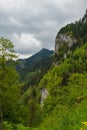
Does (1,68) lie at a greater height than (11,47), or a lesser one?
lesser

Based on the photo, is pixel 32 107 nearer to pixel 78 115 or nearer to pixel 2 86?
pixel 2 86

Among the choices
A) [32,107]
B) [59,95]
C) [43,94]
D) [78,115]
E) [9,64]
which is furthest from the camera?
[43,94]

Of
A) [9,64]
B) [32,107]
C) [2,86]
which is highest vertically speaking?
[9,64]

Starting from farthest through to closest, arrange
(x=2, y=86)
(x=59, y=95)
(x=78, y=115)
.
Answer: (x=59, y=95) < (x=2, y=86) < (x=78, y=115)

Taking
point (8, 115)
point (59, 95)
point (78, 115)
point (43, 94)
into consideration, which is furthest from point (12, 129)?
point (43, 94)

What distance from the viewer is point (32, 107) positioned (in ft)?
298

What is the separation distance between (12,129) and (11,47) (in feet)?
27.7

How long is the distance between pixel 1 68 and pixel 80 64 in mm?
162488

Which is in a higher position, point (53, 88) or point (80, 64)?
point (80, 64)

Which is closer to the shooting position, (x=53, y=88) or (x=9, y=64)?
(x=9, y=64)

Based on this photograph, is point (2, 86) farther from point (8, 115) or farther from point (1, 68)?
point (8, 115)

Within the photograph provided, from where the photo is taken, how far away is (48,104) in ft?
238

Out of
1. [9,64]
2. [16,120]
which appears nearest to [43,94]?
[16,120]

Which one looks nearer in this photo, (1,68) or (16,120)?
(1,68)
